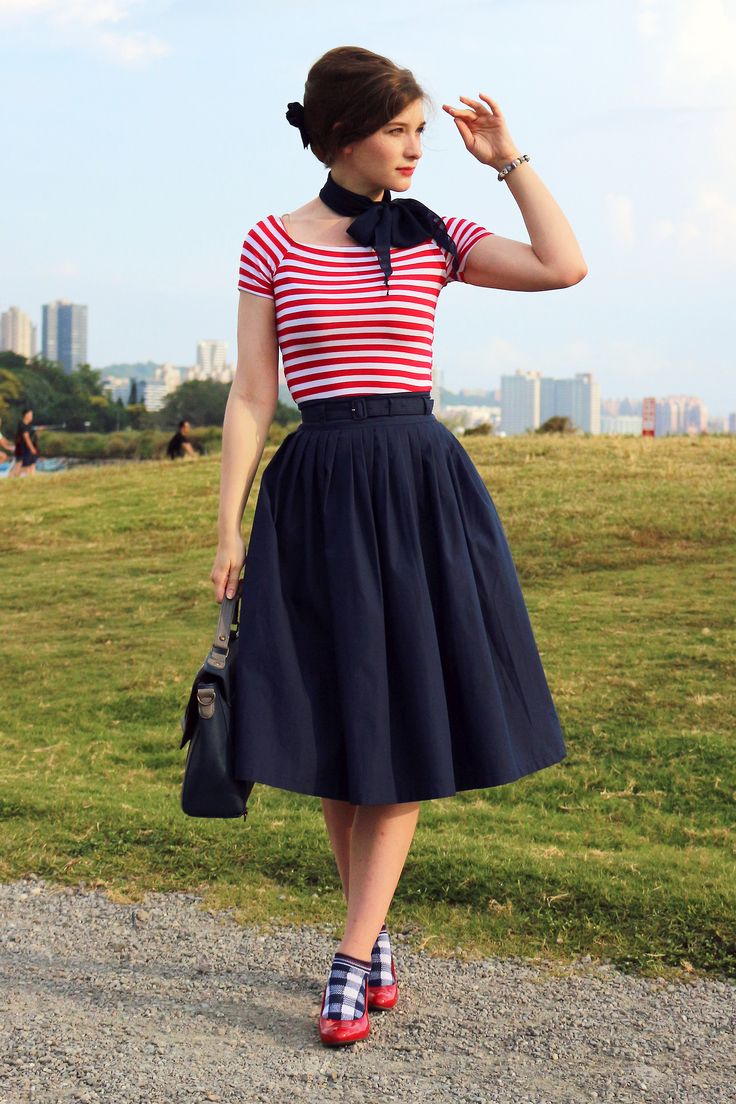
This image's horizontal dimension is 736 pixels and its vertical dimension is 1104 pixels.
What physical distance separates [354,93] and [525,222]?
0.48 metres

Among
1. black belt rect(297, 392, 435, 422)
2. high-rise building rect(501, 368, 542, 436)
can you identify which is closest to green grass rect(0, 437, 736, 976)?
black belt rect(297, 392, 435, 422)

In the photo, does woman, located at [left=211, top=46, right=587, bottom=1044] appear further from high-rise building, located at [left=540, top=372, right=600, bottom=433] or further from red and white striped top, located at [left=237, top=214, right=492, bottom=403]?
high-rise building, located at [left=540, top=372, right=600, bottom=433]

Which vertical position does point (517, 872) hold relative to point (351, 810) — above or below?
below

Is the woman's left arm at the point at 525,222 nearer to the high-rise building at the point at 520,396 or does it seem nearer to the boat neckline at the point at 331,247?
the boat neckline at the point at 331,247

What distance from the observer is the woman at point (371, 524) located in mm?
2850

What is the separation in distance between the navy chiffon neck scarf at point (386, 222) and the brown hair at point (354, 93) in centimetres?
12

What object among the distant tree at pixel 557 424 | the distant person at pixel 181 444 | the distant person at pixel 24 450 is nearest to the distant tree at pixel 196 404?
the distant person at pixel 181 444

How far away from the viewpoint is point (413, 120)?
2900 mm

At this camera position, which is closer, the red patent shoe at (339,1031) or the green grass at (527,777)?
the red patent shoe at (339,1031)

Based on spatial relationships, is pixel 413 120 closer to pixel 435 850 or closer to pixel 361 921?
pixel 361 921

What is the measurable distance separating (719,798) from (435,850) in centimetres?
148

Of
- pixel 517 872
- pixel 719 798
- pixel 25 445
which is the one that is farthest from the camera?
pixel 25 445

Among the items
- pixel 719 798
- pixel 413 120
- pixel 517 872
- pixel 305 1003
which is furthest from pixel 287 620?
pixel 719 798

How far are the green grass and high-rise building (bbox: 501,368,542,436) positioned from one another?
367ft
